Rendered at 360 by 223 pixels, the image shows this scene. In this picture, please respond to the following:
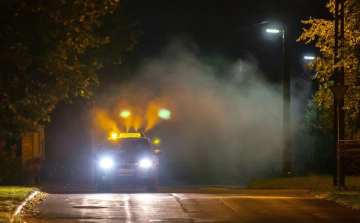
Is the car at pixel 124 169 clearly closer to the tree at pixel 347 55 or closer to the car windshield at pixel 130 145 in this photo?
the car windshield at pixel 130 145

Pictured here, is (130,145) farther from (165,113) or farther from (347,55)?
(165,113)

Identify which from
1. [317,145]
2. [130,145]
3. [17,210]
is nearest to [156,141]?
[317,145]

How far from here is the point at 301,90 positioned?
56.7 metres

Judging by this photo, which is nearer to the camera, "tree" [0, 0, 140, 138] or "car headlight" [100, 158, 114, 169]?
"tree" [0, 0, 140, 138]

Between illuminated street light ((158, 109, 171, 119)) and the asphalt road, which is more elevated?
illuminated street light ((158, 109, 171, 119))

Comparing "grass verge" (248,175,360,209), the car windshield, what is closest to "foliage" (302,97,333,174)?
"grass verge" (248,175,360,209)

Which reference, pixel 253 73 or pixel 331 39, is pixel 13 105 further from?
pixel 253 73

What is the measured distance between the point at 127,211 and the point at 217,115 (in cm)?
3548

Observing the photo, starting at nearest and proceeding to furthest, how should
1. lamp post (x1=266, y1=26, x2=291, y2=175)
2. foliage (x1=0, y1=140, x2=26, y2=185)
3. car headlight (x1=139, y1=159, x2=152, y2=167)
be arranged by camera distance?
car headlight (x1=139, y1=159, x2=152, y2=167) < foliage (x1=0, y1=140, x2=26, y2=185) < lamp post (x1=266, y1=26, x2=291, y2=175)

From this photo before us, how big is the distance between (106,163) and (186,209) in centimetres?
688

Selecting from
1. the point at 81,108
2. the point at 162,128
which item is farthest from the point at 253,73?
the point at 81,108

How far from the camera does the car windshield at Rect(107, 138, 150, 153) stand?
22.0m

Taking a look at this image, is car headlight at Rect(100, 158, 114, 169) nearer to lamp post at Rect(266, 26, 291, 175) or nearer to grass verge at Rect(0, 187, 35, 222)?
grass verge at Rect(0, 187, 35, 222)

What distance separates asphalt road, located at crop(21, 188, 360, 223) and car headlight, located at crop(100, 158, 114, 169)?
3.21 m
